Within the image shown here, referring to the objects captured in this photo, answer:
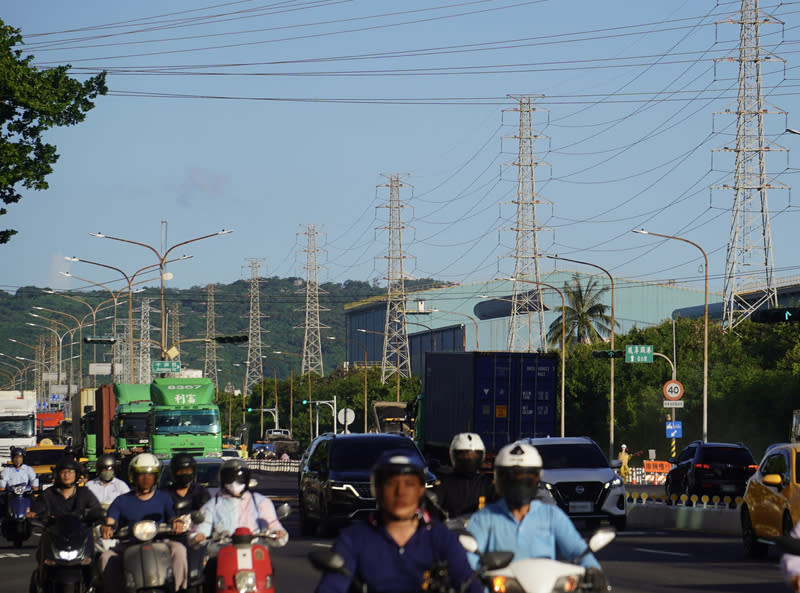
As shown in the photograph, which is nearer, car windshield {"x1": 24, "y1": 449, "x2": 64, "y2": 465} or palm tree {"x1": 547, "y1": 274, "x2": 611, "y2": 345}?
car windshield {"x1": 24, "y1": 449, "x2": 64, "y2": 465}

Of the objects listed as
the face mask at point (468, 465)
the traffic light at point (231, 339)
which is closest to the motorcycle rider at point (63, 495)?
the face mask at point (468, 465)

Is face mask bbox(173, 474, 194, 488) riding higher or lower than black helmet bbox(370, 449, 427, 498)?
lower

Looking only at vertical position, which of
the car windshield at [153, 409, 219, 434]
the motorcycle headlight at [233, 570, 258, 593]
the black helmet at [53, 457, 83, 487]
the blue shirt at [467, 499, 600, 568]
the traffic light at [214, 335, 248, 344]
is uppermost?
the traffic light at [214, 335, 248, 344]

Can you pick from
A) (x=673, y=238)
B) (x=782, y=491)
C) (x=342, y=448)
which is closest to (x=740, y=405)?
(x=673, y=238)

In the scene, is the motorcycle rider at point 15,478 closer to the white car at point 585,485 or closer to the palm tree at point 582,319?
the white car at point 585,485

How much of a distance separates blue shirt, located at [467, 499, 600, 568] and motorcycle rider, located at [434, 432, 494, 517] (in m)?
3.16

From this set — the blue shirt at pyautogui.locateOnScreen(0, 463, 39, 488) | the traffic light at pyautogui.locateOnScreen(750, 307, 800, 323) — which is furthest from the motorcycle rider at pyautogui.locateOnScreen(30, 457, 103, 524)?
the traffic light at pyautogui.locateOnScreen(750, 307, 800, 323)

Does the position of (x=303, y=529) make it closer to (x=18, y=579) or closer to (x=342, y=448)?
(x=342, y=448)

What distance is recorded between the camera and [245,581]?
1041 centimetres

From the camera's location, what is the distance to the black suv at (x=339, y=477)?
83.5 ft

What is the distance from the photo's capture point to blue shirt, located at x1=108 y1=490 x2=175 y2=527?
11.9m

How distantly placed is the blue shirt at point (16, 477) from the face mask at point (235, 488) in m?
14.2

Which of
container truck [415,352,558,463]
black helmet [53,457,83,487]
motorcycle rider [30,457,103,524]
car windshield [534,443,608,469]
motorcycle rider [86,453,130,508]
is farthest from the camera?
container truck [415,352,558,463]

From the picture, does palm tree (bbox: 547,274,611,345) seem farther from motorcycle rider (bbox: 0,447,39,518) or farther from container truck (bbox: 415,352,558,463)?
motorcycle rider (bbox: 0,447,39,518)
